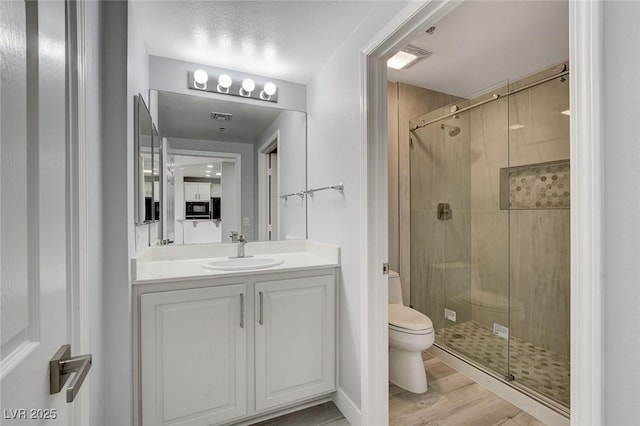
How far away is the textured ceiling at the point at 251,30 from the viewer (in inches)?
58.7

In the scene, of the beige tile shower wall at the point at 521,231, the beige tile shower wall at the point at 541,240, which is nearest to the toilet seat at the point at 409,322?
the beige tile shower wall at the point at 521,231

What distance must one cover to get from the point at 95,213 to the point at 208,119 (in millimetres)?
1253

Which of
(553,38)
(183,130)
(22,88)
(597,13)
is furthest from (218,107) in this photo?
(553,38)

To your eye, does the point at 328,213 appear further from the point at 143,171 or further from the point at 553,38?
the point at 553,38

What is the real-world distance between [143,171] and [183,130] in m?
0.64

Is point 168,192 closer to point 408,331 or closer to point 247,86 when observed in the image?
point 247,86

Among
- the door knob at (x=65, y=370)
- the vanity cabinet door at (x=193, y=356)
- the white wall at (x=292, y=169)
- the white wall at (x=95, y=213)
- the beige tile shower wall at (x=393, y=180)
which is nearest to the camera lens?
the door knob at (x=65, y=370)

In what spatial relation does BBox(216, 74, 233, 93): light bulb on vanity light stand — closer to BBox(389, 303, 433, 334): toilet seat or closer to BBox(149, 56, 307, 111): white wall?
BBox(149, 56, 307, 111): white wall

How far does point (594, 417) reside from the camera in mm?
666

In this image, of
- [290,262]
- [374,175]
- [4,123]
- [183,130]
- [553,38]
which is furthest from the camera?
[183,130]

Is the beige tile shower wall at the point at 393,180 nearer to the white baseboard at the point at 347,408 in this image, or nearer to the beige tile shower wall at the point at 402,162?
the beige tile shower wall at the point at 402,162

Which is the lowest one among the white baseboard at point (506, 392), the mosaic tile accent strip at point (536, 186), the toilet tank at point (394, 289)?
the white baseboard at point (506, 392)

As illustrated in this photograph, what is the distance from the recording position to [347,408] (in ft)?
5.59

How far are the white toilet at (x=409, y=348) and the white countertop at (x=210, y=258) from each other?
0.68m
